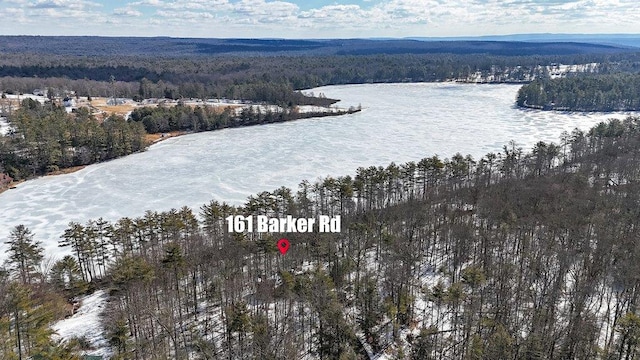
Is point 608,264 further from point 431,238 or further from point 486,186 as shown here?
point 486,186

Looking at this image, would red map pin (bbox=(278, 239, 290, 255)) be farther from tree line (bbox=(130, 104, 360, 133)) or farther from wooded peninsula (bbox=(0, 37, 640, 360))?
tree line (bbox=(130, 104, 360, 133))

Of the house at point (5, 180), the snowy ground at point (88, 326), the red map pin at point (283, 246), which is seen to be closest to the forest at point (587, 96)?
the red map pin at point (283, 246)

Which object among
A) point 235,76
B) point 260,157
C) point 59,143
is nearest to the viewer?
point 59,143

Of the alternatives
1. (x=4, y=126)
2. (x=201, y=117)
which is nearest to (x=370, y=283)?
(x=201, y=117)

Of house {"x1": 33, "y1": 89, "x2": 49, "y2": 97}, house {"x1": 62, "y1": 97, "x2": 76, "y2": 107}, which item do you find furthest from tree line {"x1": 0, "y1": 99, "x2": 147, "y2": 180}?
house {"x1": 33, "y1": 89, "x2": 49, "y2": 97}

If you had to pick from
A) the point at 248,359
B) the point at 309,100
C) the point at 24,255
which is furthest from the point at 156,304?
the point at 309,100

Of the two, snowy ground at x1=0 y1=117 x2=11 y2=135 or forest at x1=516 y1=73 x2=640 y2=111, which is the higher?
forest at x1=516 y1=73 x2=640 y2=111

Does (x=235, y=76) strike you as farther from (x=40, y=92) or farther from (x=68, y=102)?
(x=68, y=102)
